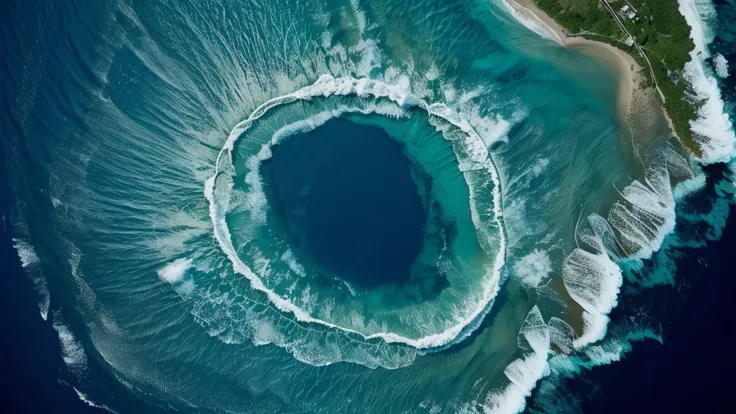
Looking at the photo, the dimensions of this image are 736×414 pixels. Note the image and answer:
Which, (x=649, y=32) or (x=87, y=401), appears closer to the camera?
(x=87, y=401)

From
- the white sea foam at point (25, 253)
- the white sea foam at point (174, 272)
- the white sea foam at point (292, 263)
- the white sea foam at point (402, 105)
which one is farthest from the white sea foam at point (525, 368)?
the white sea foam at point (25, 253)

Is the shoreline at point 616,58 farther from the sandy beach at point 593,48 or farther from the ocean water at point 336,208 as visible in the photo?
the ocean water at point 336,208

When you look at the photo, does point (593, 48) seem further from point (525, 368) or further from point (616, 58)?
point (525, 368)

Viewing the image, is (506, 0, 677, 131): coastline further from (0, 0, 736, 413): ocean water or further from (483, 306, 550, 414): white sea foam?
(483, 306, 550, 414): white sea foam

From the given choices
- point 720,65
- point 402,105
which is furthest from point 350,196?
point 720,65

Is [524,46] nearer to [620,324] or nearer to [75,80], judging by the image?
[620,324]
